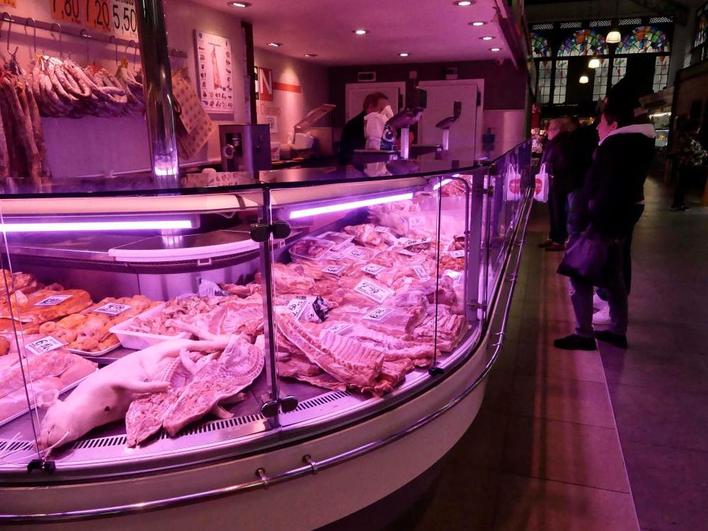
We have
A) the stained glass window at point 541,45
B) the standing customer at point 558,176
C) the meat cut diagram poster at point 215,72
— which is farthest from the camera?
the stained glass window at point 541,45

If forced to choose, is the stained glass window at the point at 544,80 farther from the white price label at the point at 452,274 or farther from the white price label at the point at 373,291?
the white price label at the point at 373,291

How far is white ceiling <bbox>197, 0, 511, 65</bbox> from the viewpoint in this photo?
549 cm

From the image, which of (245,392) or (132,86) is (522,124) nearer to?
(132,86)

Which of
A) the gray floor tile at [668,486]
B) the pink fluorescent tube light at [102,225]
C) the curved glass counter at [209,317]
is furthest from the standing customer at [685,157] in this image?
the pink fluorescent tube light at [102,225]

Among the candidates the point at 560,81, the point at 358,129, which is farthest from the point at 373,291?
the point at 560,81

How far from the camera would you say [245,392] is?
179 cm

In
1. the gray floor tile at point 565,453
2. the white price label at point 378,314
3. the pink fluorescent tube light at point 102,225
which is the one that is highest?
the pink fluorescent tube light at point 102,225

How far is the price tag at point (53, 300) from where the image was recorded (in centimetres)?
223

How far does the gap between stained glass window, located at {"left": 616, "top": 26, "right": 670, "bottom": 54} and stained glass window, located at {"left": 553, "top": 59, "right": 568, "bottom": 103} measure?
2354 mm

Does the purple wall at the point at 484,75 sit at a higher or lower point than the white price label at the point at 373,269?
higher

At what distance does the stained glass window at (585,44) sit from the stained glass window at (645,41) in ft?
2.66

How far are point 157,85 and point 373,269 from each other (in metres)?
1.35

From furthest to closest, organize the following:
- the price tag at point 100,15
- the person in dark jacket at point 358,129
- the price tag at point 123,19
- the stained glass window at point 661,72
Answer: the stained glass window at point 661,72 → the person in dark jacket at point 358,129 → the price tag at point 123,19 → the price tag at point 100,15

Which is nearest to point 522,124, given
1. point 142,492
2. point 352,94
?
point 352,94
